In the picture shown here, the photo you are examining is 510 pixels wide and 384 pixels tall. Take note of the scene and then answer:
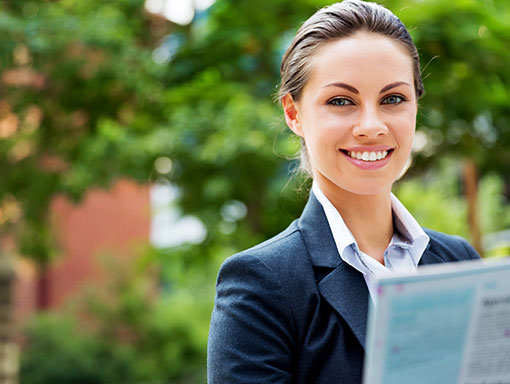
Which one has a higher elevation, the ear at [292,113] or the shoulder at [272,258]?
the ear at [292,113]

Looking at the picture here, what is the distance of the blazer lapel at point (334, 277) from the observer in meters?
1.51

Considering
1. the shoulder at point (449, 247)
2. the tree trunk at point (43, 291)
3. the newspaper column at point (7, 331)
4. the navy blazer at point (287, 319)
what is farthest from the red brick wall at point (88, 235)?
the navy blazer at point (287, 319)

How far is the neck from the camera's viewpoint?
5.55 feet

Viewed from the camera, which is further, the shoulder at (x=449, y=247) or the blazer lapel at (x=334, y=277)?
the shoulder at (x=449, y=247)

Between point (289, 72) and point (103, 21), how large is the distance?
5543mm

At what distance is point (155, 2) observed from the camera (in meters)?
7.83

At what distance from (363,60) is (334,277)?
45cm

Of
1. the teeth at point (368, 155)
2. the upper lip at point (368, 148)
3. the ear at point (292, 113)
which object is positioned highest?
the ear at point (292, 113)

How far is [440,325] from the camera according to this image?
1105 millimetres

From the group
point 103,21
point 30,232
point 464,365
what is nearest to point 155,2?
point 103,21

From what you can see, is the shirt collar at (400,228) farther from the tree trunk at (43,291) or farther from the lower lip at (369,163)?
the tree trunk at (43,291)

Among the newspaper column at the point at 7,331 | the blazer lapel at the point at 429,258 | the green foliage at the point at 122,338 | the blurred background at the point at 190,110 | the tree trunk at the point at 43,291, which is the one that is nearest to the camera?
the blazer lapel at the point at 429,258

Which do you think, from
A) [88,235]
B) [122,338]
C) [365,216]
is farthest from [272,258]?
[88,235]

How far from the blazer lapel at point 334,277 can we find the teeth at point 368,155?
0.18m
